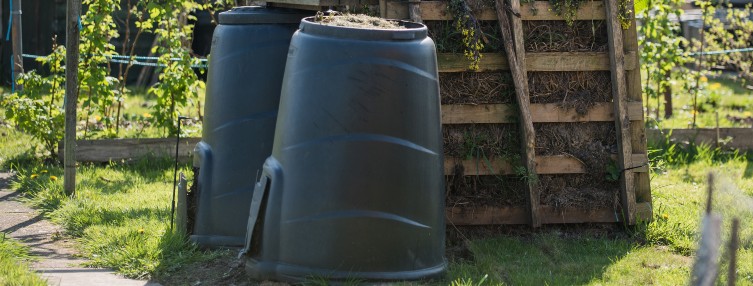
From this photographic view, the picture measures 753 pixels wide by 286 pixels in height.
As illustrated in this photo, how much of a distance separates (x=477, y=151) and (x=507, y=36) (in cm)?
64

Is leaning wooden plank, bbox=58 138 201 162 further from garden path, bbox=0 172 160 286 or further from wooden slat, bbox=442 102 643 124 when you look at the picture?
wooden slat, bbox=442 102 643 124

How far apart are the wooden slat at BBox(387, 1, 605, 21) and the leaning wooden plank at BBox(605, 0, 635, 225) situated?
8 cm

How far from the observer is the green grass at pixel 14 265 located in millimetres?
4262

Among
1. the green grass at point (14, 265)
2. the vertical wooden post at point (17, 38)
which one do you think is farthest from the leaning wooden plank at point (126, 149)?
the green grass at point (14, 265)

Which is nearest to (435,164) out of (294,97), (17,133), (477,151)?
(294,97)

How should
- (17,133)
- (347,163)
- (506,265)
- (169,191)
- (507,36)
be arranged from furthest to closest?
(17,133)
(169,191)
(507,36)
(506,265)
(347,163)

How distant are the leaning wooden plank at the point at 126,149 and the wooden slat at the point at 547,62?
10.2 feet

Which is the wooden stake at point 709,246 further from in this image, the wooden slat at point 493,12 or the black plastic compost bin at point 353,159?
the wooden slat at point 493,12

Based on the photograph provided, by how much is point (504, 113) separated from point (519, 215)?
580mm

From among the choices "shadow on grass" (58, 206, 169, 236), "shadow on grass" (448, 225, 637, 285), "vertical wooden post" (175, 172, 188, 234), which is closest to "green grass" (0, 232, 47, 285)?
"shadow on grass" (58, 206, 169, 236)

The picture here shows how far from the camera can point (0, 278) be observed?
432 centimetres

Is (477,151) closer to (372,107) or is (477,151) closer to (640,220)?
(640,220)

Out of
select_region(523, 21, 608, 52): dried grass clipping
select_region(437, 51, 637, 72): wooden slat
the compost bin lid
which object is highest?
the compost bin lid

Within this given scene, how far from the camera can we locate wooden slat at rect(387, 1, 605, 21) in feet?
17.1
